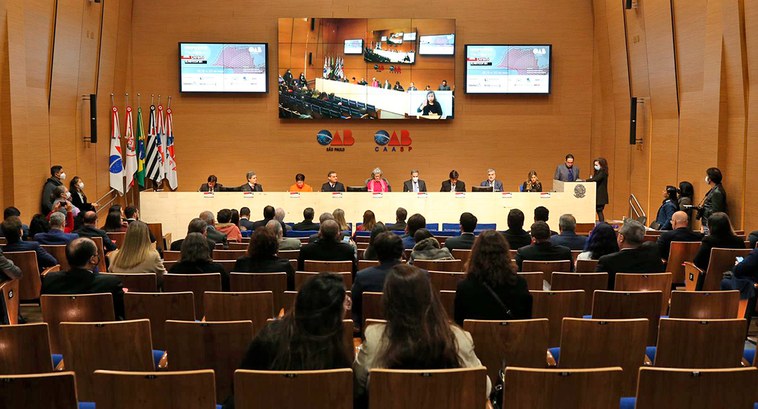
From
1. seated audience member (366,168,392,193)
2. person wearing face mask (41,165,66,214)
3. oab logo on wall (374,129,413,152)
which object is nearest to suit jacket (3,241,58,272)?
person wearing face mask (41,165,66,214)

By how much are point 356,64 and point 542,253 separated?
9750 mm

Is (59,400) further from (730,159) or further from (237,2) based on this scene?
(237,2)

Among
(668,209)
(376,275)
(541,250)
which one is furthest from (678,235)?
(376,275)

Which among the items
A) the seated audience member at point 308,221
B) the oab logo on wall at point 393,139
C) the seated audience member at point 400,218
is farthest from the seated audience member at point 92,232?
the oab logo on wall at point 393,139

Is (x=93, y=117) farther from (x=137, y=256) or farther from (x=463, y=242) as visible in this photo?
(x=463, y=242)

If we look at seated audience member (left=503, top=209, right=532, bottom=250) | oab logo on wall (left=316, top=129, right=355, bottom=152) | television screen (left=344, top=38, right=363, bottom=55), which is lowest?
seated audience member (left=503, top=209, right=532, bottom=250)

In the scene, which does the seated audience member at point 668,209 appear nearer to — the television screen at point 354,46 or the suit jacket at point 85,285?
the television screen at point 354,46

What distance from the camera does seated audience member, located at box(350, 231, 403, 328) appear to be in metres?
5.51

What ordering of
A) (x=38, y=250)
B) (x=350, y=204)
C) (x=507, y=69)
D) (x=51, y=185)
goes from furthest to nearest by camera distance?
(x=507, y=69)
(x=350, y=204)
(x=51, y=185)
(x=38, y=250)

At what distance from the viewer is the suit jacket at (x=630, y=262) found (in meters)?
6.32

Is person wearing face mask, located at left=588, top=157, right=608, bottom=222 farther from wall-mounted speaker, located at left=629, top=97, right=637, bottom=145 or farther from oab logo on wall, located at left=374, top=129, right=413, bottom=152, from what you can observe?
oab logo on wall, located at left=374, top=129, right=413, bottom=152

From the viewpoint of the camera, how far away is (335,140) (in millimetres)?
16438

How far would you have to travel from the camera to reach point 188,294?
5.17 metres

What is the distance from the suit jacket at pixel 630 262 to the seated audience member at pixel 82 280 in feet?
11.5
